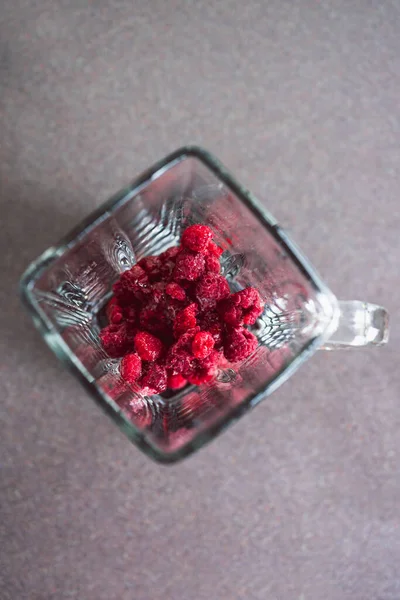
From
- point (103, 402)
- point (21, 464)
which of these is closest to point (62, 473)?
point (21, 464)

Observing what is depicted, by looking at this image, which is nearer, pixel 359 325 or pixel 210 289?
pixel 210 289

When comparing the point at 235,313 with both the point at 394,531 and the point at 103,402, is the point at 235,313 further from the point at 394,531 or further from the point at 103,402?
the point at 394,531

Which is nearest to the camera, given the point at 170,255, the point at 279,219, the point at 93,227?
the point at 93,227

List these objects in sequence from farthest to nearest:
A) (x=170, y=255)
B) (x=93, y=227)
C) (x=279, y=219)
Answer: (x=279, y=219)
(x=170, y=255)
(x=93, y=227)

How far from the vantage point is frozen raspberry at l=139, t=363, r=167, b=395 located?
58cm

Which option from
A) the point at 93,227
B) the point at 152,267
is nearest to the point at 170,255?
the point at 152,267

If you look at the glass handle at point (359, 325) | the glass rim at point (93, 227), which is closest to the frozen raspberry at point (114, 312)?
the glass rim at point (93, 227)

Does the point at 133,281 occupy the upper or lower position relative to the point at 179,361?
upper

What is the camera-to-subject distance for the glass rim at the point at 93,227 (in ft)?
1.63

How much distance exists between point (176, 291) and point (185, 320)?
0.12 feet

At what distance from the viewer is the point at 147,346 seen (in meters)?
0.57

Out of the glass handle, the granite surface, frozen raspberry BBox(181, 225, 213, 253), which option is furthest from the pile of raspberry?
the granite surface

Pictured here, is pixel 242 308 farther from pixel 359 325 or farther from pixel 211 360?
pixel 359 325

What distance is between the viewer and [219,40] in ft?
2.80
